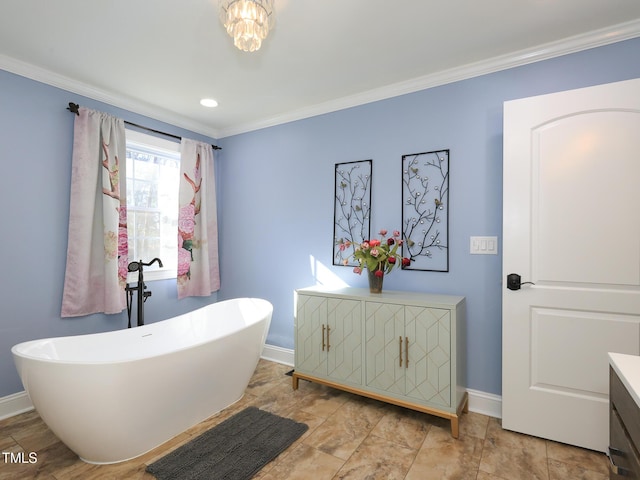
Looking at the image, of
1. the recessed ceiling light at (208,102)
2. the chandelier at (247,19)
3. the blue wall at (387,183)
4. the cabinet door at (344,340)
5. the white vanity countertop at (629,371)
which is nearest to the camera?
the white vanity countertop at (629,371)

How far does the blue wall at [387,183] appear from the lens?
2422mm

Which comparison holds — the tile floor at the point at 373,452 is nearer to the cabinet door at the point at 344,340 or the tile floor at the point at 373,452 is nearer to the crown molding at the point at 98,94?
the cabinet door at the point at 344,340

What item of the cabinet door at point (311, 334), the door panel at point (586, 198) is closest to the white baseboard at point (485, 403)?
the door panel at point (586, 198)

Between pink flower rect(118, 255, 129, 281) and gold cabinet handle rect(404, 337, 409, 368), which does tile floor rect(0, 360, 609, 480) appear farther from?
pink flower rect(118, 255, 129, 281)

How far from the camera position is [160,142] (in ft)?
11.2

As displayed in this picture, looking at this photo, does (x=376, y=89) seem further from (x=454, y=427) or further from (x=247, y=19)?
(x=454, y=427)

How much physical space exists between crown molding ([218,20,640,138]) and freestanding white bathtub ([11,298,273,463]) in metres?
1.96

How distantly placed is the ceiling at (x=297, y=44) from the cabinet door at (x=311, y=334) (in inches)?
70.4

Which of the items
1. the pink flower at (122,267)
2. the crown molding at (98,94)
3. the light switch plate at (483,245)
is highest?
the crown molding at (98,94)

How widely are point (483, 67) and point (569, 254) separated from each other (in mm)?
1425

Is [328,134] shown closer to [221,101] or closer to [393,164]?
[393,164]

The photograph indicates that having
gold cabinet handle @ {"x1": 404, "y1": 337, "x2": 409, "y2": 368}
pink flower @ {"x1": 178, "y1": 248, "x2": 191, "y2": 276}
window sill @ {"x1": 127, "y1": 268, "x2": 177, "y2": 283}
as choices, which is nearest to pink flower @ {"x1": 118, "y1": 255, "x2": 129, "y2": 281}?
window sill @ {"x1": 127, "y1": 268, "x2": 177, "y2": 283}

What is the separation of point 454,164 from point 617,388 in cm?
181

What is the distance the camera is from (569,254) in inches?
81.3
